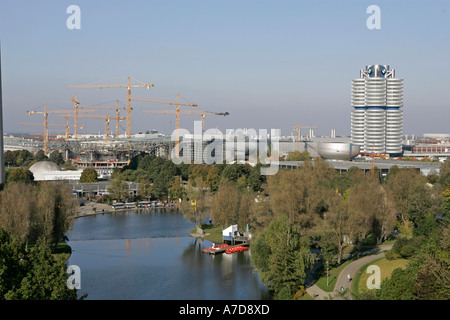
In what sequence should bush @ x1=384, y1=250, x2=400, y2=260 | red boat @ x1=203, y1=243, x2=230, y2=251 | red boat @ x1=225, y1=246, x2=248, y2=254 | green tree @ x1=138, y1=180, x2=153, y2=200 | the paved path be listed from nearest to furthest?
the paved path < bush @ x1=384, y1=250, x2=400, y2=260 < red boat @ x1=225, y1=246, x2=248, y2=254 < red boat @ x1=203, y1=243, x2=230, y2=251 < green tree @ x1=138, y1=180, x2=153, y2=200

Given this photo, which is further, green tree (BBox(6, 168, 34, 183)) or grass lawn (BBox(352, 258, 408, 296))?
green tree (BBox(6, 168, 34, 183))

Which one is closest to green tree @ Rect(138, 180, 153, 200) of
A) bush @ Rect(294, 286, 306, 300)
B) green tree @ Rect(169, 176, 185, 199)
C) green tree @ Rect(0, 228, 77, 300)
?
green tree @ Rect(169, 176, 185, 199)

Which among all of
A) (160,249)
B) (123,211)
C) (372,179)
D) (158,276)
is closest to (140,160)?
(123,211)

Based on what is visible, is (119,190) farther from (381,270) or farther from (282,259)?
(381,270)

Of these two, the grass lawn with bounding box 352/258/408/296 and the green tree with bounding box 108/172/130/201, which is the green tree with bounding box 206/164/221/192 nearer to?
the green tree with bounding box 108/172/130/201

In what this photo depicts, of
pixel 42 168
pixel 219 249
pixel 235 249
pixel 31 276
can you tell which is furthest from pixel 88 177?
pixel 31 276

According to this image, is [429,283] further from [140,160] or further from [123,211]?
[140,160]
